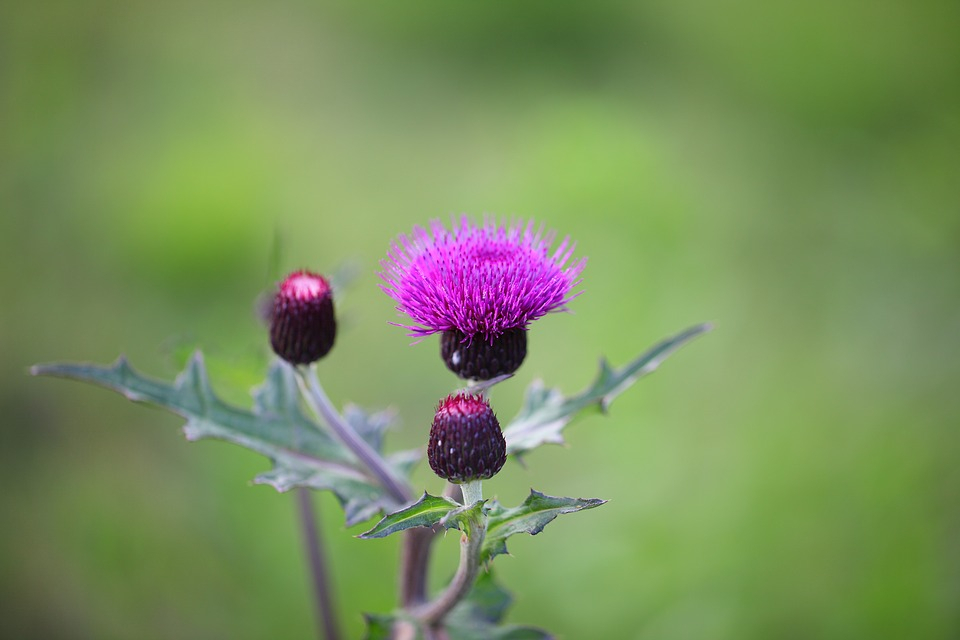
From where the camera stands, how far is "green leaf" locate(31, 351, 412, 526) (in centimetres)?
144

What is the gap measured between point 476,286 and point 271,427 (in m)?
0.46

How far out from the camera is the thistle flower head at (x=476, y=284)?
147cm

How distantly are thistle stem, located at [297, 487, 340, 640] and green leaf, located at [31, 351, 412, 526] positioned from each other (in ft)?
0.89

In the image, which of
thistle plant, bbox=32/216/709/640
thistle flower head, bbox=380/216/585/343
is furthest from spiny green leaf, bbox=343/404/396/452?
thistle flower head, bbox=380/216/585/343

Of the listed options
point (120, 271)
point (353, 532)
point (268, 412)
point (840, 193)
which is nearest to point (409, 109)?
point (120, 271)

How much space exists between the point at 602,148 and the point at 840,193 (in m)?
1.26

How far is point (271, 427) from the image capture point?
157 cm

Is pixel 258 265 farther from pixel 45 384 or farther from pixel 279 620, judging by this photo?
pixel 279 620

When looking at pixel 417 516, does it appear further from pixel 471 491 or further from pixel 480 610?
pixel 480 610

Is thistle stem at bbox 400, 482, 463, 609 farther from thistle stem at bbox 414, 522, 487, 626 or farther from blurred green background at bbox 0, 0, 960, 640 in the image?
blurred green background at bbox 0, 0, 960, 640

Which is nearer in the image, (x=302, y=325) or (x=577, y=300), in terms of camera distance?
(x=302, y=325)

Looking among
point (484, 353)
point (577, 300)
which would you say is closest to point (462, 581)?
point (484, 353)

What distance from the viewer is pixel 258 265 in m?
4.21

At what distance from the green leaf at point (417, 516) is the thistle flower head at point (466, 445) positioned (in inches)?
2.6
